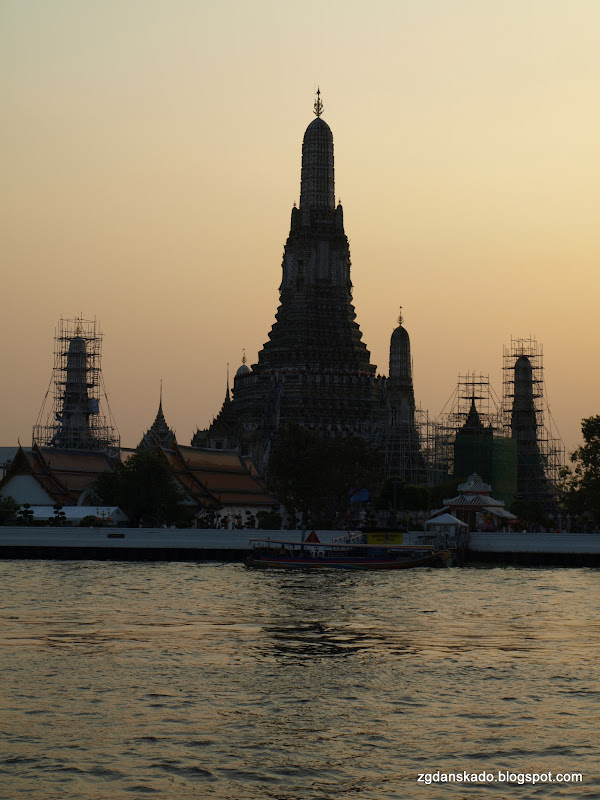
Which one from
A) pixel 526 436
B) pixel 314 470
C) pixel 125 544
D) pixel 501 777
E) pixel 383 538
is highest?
pixel 526 436

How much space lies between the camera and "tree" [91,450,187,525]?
81000mm

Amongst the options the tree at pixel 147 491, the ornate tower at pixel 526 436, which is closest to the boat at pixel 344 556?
the tree at pixel 147 491

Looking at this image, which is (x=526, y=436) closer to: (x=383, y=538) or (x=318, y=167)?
(x=318, y=167)

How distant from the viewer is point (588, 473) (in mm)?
83938

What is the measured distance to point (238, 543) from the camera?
73.4m

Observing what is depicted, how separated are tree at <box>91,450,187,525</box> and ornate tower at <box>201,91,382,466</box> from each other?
38.2 metres

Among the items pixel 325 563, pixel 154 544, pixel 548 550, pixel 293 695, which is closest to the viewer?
pixel 293 695

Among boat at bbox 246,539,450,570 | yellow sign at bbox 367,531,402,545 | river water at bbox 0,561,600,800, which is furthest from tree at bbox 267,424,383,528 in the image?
river water at bbox 0,561,600,800

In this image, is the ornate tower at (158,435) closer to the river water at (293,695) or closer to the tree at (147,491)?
the tree at (147,491)

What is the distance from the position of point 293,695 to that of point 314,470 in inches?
2257

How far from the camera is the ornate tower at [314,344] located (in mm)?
123000

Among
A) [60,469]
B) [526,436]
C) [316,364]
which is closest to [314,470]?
[60,469]

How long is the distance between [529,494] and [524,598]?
76.3 metres

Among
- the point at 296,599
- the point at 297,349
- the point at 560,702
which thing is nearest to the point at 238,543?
the point at 296,599
